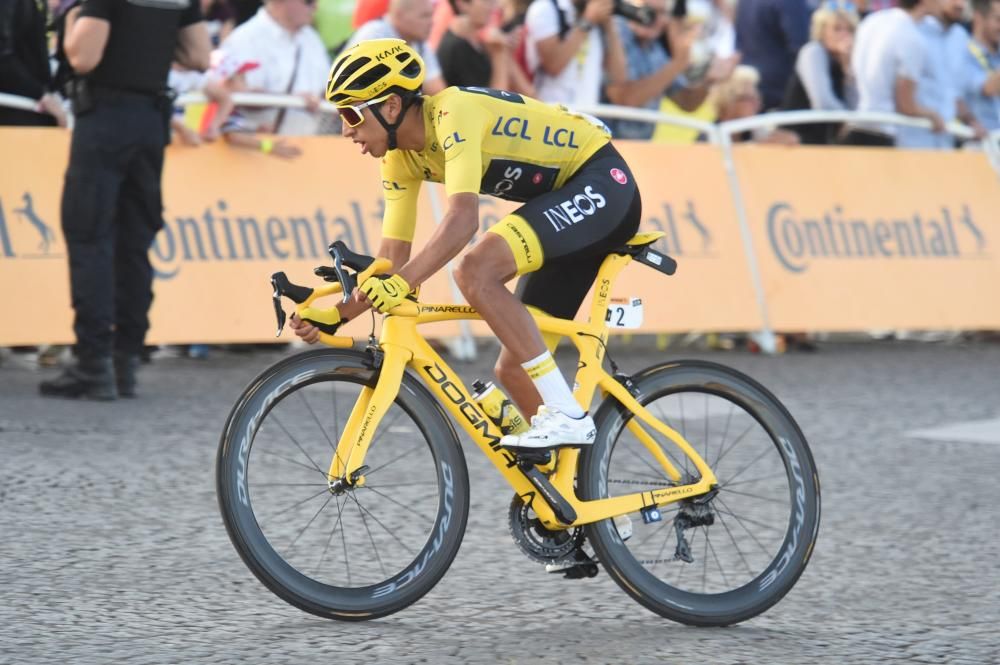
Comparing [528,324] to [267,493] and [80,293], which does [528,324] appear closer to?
[267,493]

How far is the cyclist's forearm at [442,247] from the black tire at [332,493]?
1.12 feet

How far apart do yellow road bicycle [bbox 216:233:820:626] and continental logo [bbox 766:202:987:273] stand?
257 inches

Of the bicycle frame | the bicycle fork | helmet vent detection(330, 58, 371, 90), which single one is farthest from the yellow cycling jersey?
the bicycle fork

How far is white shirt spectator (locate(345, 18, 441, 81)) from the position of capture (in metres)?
10.7

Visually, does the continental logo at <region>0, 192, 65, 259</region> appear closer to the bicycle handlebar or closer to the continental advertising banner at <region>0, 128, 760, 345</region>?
the continental advertising banner at <region>0, 128, 760, 345</region>

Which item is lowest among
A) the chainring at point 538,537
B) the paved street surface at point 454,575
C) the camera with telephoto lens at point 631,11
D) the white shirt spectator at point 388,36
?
the paved street surface at point 454,575

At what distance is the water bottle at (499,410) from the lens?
5398 millimetres

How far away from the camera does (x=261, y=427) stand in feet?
17.3

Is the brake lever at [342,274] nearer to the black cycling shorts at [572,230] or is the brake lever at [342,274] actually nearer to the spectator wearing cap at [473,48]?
the black cycling shorts at [572,230]

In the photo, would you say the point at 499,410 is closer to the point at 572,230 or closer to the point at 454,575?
the point at 572,230

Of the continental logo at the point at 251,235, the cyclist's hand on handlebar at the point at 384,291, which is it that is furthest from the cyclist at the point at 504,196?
the continental logo at the point at 251,235

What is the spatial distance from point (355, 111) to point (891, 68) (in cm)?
886

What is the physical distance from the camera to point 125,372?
9359 millimetres

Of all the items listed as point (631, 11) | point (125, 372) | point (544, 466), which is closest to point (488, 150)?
point (544, 466)
